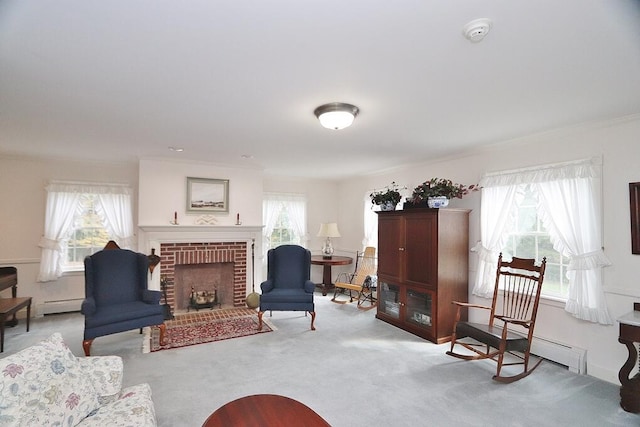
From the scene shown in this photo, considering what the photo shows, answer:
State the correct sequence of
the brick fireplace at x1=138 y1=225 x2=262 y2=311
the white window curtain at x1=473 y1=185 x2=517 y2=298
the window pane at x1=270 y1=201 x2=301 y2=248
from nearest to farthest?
1. the white window curtain at x1=473 y1=185 x2=517 y2=298
2. the brick fireplace at x1=138 y1=225 x2=262 y2=311
3. the window pane at x1=270 y1=201 x2=301 y2=248

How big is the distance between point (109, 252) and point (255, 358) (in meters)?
2.20

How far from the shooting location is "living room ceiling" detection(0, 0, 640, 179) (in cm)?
149

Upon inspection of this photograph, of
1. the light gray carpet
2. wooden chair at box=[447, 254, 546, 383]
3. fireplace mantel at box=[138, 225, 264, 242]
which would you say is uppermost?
fireplace mantel at box=[138, 225, 264, 242]

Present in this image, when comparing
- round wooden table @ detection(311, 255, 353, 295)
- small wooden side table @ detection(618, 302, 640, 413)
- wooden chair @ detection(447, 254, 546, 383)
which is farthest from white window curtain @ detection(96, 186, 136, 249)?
small wooden side table @ detection(618, 302, 640, 413)

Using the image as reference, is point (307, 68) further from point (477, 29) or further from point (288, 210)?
point (288, 210)

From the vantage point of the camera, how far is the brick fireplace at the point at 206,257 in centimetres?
483

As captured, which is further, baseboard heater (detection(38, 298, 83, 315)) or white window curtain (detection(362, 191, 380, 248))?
white window curtain (detection(362, 191, 380, 248))

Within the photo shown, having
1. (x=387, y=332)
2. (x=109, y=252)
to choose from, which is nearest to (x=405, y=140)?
(x=387, y=332)

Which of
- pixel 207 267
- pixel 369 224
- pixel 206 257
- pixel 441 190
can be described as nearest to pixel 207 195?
pixel 206 257

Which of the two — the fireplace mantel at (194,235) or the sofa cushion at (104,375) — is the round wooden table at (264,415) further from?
the fireplace mantel at (194,235)

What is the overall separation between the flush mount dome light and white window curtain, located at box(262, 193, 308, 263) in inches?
151

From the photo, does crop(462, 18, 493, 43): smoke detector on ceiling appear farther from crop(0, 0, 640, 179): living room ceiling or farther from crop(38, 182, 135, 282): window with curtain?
crop(38, 182, 135, 282): window with curtain

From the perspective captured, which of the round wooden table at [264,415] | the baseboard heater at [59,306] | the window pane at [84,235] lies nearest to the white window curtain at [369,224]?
the round wooden table at [264,415]

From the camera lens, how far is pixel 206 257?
5.19 meters
